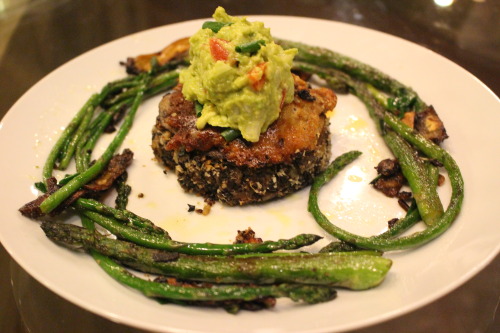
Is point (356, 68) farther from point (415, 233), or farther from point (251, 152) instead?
point (415, 233)

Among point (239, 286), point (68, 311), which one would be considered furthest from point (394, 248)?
point (68, 311)

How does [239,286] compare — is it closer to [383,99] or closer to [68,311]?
[68,311]

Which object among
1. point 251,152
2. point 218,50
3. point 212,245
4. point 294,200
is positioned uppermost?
point 218,50

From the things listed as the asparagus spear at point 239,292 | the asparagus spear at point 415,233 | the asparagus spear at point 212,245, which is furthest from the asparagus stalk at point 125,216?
the asparagus spear at point 415,233

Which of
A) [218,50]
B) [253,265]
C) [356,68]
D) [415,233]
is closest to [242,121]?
[218,50]

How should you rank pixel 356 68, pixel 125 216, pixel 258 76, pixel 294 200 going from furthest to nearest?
1. pixel 356 68
2. pixel 294 200
3. pixel 125 216
4. pixel 258 76

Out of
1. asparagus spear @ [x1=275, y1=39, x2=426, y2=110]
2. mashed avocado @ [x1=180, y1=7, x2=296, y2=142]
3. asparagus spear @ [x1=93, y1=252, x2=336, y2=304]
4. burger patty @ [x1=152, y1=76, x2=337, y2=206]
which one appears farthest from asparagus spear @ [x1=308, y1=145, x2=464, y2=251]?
mashed avocado @ [x1=180, y1=7, x2=296, y2=142]

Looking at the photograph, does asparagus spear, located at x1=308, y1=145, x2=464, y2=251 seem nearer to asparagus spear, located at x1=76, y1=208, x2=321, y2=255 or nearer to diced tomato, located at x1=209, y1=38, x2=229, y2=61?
asparagus spear, located at x1=76, y1=208, x2=321, y2=255

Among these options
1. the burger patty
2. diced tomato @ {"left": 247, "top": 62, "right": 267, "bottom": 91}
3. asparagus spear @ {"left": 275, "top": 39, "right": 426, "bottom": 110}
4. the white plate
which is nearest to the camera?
the white plate
